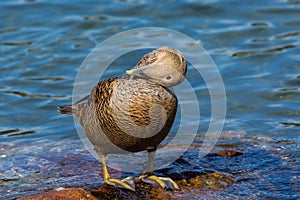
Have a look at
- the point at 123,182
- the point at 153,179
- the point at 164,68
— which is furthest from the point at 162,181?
the point at 164,68

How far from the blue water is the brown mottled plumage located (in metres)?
0.65

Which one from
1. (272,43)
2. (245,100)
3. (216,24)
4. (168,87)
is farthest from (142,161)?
(216,24)

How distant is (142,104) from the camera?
484 cm

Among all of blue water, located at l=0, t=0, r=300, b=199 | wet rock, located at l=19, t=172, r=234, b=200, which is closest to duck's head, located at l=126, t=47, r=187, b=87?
wet rock, located at l=19, t=172, r=234, b=200

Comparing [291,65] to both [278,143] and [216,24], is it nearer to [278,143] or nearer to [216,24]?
[216,24]

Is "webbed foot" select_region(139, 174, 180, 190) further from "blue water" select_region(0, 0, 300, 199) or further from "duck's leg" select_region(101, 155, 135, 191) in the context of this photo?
"blue water" select_region(0, 0, 300, 199)

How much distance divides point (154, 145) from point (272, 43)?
5.54m

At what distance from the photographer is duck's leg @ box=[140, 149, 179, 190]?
17.2ft

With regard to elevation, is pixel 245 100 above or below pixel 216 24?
below

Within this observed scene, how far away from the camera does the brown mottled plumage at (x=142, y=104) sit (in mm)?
4742

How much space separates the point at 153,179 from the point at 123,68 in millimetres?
4804

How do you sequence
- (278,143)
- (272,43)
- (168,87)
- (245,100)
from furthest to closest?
(272,43), (245,100), (278,143), (168,87)

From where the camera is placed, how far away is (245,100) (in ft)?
28.1

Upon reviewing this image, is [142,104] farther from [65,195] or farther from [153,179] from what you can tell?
[65,195]
